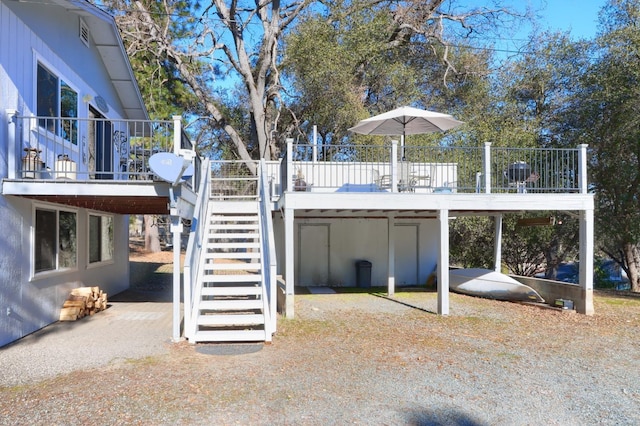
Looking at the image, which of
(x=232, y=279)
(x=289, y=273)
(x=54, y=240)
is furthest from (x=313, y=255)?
(x=54, y=240)

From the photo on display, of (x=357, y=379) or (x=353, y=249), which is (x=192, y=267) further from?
(x=353, y=249)

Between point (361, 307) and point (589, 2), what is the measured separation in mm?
12664

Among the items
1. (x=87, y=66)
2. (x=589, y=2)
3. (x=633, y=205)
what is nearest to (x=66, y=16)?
(x=87, y=66)

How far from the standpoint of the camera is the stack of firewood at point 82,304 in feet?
28.0

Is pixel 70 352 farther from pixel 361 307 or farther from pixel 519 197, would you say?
pixel 519 197

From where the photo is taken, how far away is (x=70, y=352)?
6.37 meters

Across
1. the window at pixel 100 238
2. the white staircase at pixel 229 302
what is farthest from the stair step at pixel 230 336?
the window at pixel 100 238

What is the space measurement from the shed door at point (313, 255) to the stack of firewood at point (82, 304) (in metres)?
5.56

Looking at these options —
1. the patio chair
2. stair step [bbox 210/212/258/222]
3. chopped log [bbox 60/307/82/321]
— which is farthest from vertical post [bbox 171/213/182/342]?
the patio chair

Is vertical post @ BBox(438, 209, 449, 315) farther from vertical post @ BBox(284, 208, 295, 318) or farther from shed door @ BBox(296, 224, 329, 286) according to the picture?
shed door @ BBox(296, 224, 329, 286)

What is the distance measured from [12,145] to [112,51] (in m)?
4.47

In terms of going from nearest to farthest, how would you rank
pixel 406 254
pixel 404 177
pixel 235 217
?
1. pixel 235 217
2. pixel 404 177
3. pixel 406 254

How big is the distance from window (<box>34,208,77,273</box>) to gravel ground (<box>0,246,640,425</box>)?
5.92 ft

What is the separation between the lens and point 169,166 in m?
6.68
